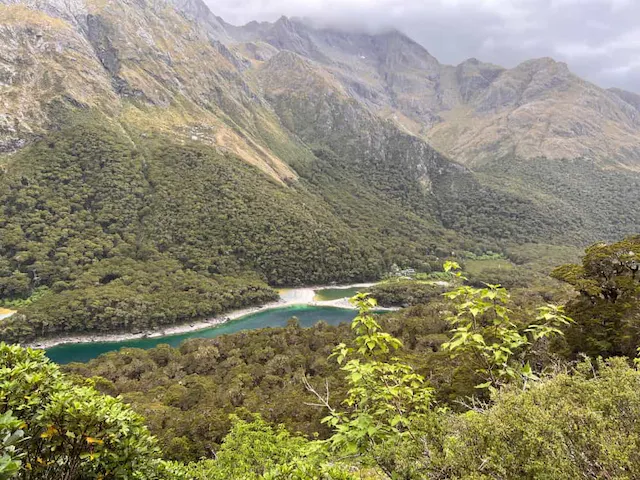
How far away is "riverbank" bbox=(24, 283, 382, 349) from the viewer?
7900 cm

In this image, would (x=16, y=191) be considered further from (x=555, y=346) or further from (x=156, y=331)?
(x=555, y=346)

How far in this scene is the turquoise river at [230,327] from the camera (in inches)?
2948

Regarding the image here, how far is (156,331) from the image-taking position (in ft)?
284

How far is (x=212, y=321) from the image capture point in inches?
3706

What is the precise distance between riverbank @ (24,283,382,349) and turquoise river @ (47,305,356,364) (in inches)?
43.7

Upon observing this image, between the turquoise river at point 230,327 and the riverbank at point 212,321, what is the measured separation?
111 cm

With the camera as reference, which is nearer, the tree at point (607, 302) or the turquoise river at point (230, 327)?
the tree at point (607, 302)

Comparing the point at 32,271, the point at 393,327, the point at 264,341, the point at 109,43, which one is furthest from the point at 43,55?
the point at 393,327

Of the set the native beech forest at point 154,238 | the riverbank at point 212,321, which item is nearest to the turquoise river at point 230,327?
the riverbank at point 212,321

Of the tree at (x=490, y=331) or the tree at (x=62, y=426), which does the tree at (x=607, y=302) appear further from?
the tree at (x=62, y=426)

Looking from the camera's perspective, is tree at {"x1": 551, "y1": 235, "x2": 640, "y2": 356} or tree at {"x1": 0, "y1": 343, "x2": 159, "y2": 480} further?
tree at {"x1": 551, "y1": 235, "x2": 640, "y2": 356}

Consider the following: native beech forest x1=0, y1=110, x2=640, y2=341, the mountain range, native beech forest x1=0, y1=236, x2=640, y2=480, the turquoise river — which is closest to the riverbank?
the turquoise river

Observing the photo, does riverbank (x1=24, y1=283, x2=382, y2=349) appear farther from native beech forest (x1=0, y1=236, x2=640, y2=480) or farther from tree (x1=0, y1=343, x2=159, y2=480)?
tree (x1=0, y1=343, x2=159, y2=480)

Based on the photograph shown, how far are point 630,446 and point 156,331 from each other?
94187mm
